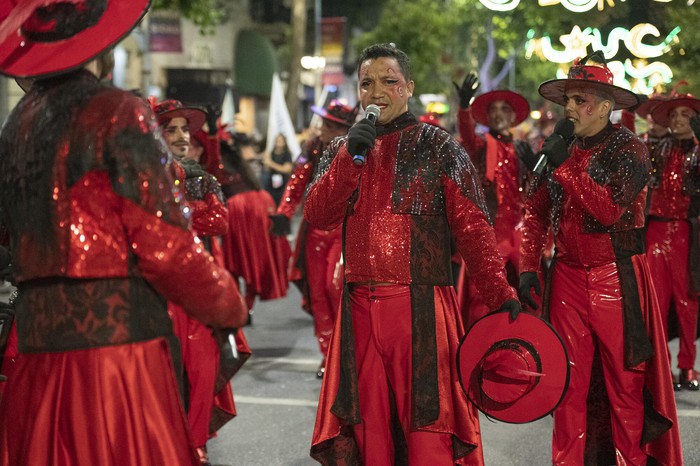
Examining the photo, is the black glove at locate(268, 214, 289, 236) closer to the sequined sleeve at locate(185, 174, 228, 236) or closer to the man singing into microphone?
the sequined sleeve at locate(185, 174, 228, 236)

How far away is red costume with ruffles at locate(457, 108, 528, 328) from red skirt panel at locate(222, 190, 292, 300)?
3.01m

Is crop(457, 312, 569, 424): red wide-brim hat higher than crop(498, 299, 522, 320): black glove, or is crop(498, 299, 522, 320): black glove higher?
crop(498, 299, 522, 320): black glove

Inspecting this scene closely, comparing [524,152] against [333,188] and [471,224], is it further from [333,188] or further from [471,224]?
[333,188]

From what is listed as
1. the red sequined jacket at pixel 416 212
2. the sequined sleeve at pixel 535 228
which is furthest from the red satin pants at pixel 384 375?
the sequined sleeve at pixel 535 228

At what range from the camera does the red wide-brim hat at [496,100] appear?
26.6 ft

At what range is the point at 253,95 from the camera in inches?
1478

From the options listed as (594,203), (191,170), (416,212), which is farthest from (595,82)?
(191,170)

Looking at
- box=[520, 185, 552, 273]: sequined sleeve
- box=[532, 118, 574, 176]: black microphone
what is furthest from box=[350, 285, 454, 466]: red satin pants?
box=[520, 185, 552, 273]: sequined sleeve

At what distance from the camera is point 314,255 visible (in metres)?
8.38

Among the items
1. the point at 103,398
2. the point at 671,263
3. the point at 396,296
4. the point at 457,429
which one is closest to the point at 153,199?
the point at 103,398

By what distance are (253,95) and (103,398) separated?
35.3 meters

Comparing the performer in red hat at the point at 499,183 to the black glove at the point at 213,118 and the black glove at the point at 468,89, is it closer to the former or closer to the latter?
the black glove at the point at 468,89

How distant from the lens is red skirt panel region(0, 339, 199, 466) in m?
2.92

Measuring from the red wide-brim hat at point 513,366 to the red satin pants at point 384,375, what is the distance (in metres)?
0.26
